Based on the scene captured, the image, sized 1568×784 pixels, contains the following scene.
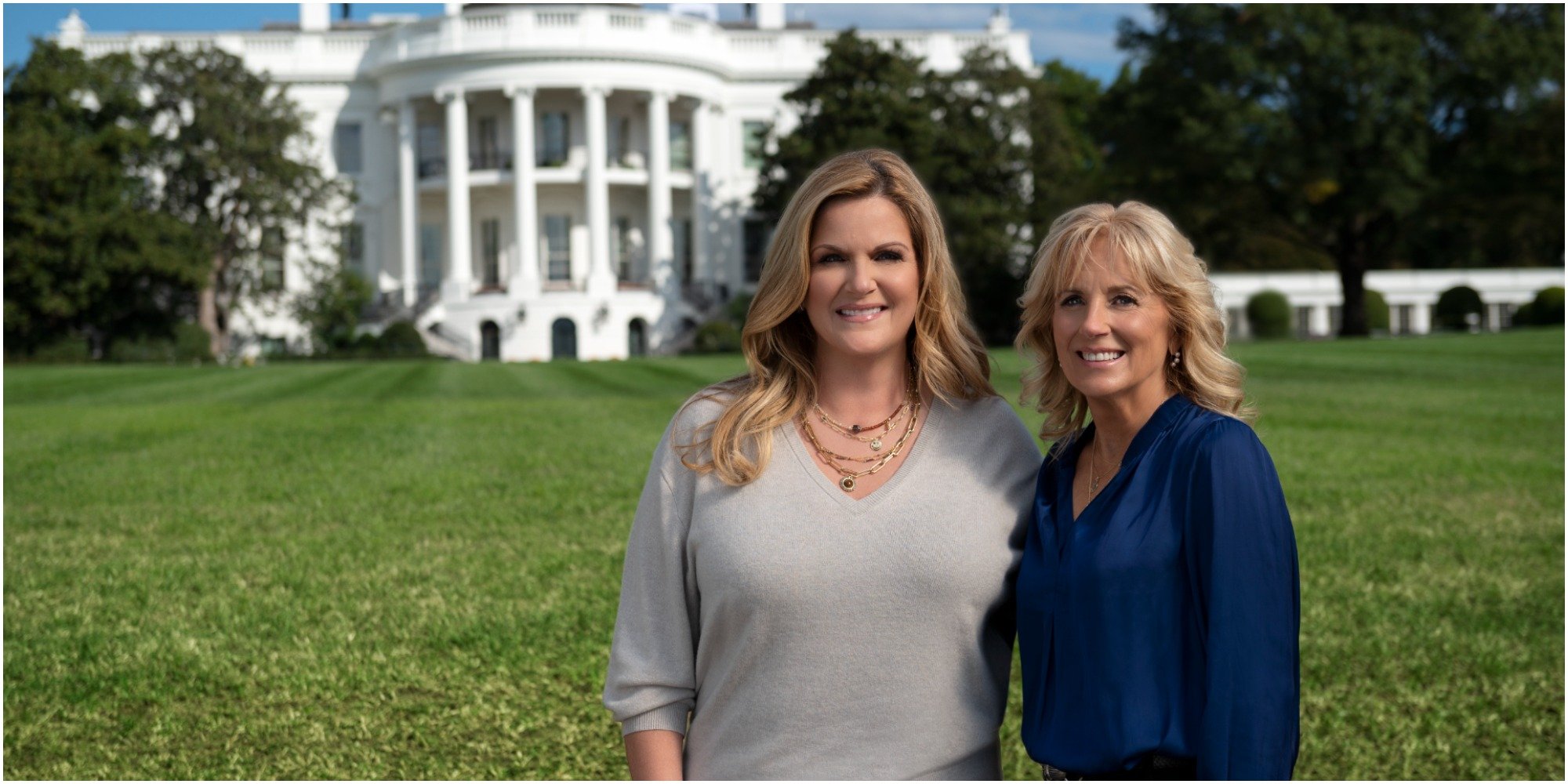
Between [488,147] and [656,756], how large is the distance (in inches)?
1894

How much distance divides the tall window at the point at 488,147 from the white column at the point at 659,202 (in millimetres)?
5671

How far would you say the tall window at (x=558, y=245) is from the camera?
48781 mm

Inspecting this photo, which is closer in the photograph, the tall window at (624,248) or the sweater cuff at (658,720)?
the sweater cuff at (658,720)

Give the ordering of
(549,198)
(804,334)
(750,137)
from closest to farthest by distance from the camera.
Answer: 1. (804,334)
2. (549,198)
3. (750,137)

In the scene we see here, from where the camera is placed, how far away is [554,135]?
48438mm

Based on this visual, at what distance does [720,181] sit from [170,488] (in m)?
39.8

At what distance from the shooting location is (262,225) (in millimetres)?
39344

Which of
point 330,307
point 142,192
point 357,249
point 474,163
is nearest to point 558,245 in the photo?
point 474,163

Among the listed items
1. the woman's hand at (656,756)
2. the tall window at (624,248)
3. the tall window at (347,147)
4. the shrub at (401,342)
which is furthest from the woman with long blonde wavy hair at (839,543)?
the tall window at (347,147)

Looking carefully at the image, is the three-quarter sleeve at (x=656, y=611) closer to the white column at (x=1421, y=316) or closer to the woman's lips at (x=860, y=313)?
the woman's lips at (x=860, y=313)

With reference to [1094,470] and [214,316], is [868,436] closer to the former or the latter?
[1094,470]

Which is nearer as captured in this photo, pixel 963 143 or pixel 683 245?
pixel 963 143

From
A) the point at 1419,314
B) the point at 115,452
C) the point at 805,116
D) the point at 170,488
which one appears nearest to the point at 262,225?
the point at 805,116

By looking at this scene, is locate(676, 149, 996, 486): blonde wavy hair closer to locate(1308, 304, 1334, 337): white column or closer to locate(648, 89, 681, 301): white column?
locate(648, 89, 681, 301): white column
